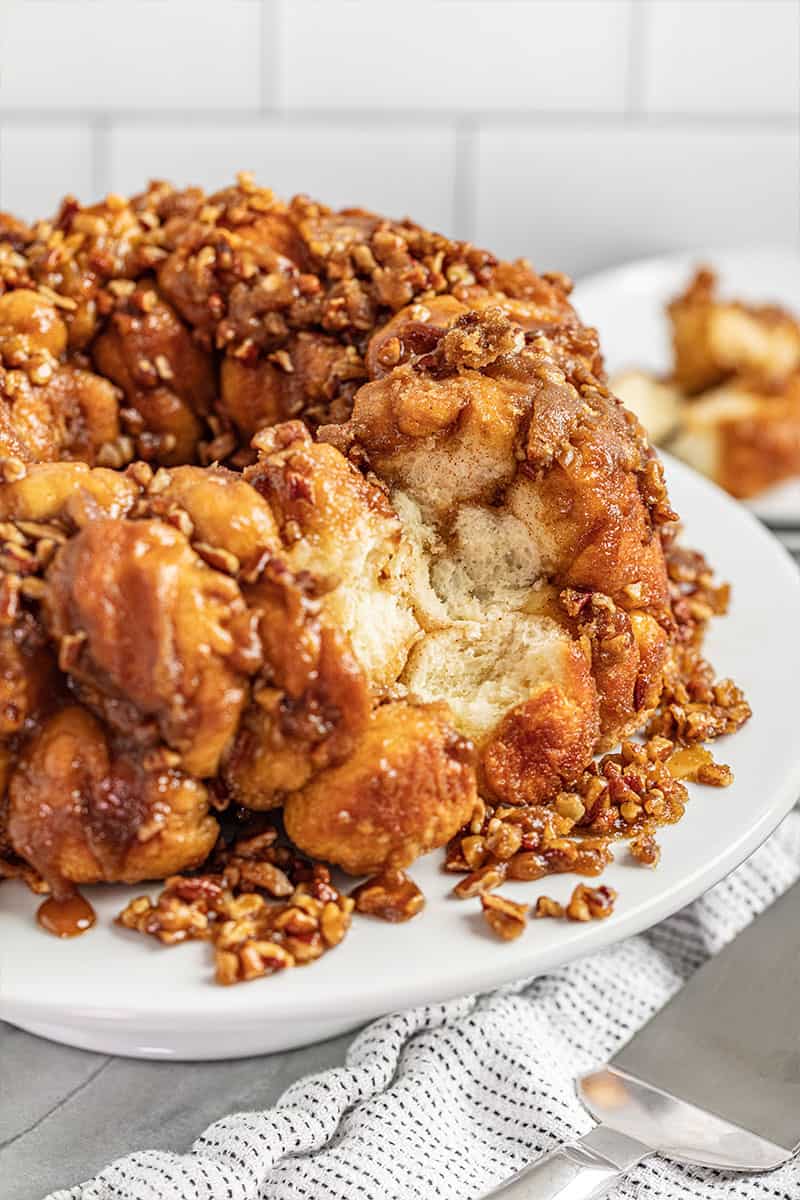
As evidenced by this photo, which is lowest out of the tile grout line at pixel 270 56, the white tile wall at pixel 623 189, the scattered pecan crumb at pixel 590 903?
the scattered pecan crumb at pixel 590 903

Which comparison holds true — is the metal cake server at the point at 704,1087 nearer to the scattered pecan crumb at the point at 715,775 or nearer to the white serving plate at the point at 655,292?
the scattered pecan crumb at the point at 715,775

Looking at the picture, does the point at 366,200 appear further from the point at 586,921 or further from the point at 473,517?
the point at 586,921

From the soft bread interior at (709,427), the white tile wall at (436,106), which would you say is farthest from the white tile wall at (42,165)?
the soft bread interior at (709,427)

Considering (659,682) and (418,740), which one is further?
(659,682)

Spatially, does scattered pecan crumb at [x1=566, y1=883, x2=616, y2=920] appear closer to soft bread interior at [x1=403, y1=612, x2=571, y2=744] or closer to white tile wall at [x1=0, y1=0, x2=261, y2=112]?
soft bread interior at [x1=403, y1=612, x2=571, y2=744]

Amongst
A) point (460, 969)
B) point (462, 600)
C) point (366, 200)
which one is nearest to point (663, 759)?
point (462, 600)

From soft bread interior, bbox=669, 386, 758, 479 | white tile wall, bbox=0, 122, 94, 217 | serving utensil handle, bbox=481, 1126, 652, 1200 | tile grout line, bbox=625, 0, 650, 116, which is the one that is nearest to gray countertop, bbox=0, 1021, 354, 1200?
serving utensil handle, bbox=481, 1126, 652, 1200
